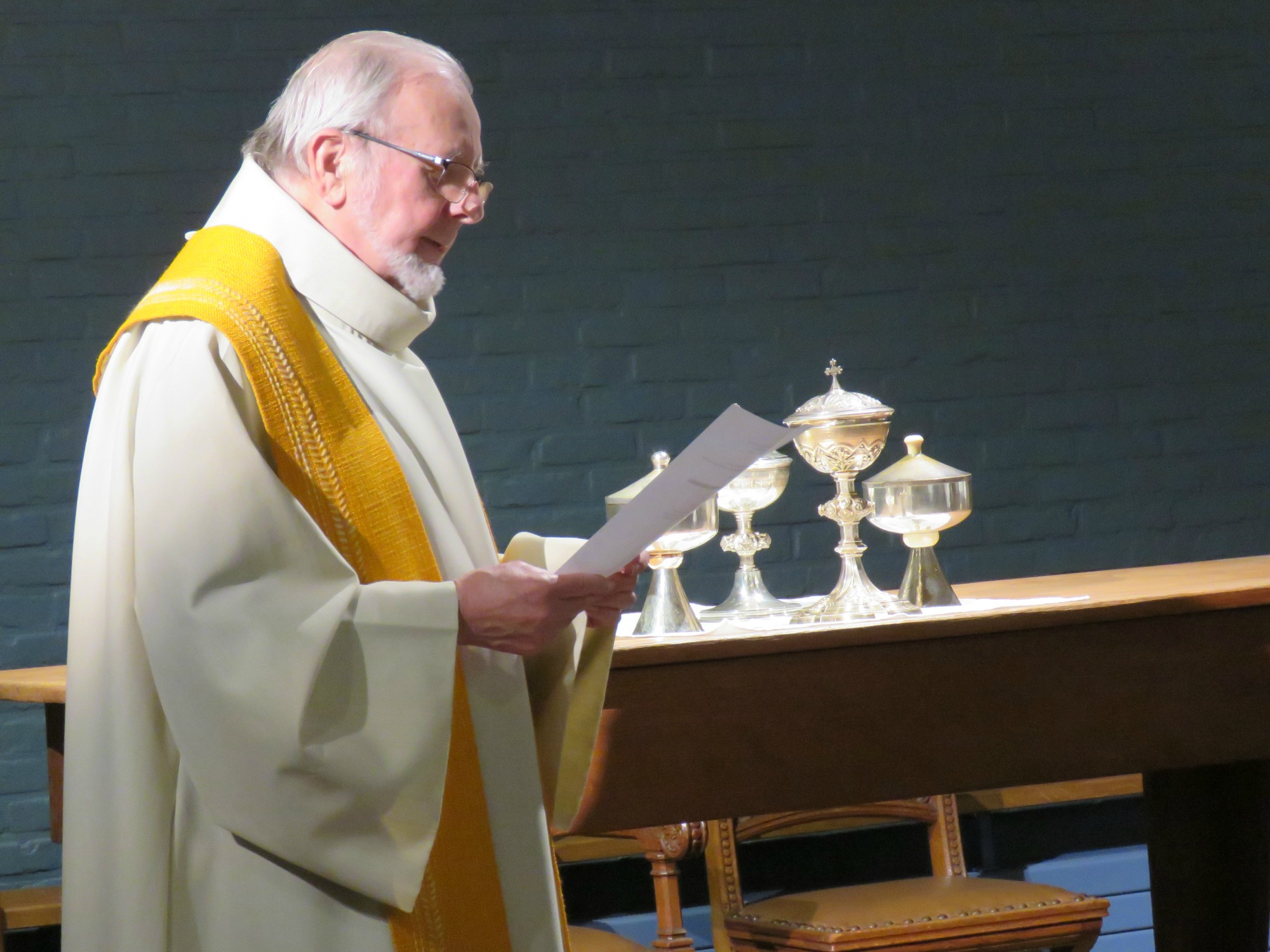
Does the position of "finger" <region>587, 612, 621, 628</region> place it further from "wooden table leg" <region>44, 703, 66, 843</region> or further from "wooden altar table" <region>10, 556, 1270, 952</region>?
"wooden table leg" <region>44, 703, 66, 843</region>

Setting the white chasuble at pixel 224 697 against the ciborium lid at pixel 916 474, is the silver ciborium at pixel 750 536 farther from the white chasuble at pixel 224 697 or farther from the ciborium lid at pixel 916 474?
the white chasuble at pixel 224 697

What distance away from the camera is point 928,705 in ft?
5.56

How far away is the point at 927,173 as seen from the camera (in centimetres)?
330

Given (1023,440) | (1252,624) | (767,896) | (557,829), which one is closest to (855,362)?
(1023,440)

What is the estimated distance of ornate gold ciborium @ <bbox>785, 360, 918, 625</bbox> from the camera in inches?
74.2

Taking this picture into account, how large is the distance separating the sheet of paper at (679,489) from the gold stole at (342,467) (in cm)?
15

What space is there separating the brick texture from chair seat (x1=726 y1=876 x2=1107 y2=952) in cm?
81

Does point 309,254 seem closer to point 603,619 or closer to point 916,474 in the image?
point 603,619

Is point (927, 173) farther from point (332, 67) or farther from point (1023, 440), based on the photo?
point (332, 67)

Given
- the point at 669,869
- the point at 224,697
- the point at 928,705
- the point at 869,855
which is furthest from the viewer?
the point at 869,855

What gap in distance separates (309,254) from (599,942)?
56.4 inches

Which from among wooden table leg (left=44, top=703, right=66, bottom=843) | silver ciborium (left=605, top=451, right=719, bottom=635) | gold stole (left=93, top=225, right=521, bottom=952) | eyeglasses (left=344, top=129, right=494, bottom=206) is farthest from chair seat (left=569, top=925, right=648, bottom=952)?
eyeglasses (left=344, top=129, right=494, bottom=206)

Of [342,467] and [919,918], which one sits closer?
[342,467]

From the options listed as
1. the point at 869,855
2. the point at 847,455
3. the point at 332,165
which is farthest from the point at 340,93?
the point at 869,855
